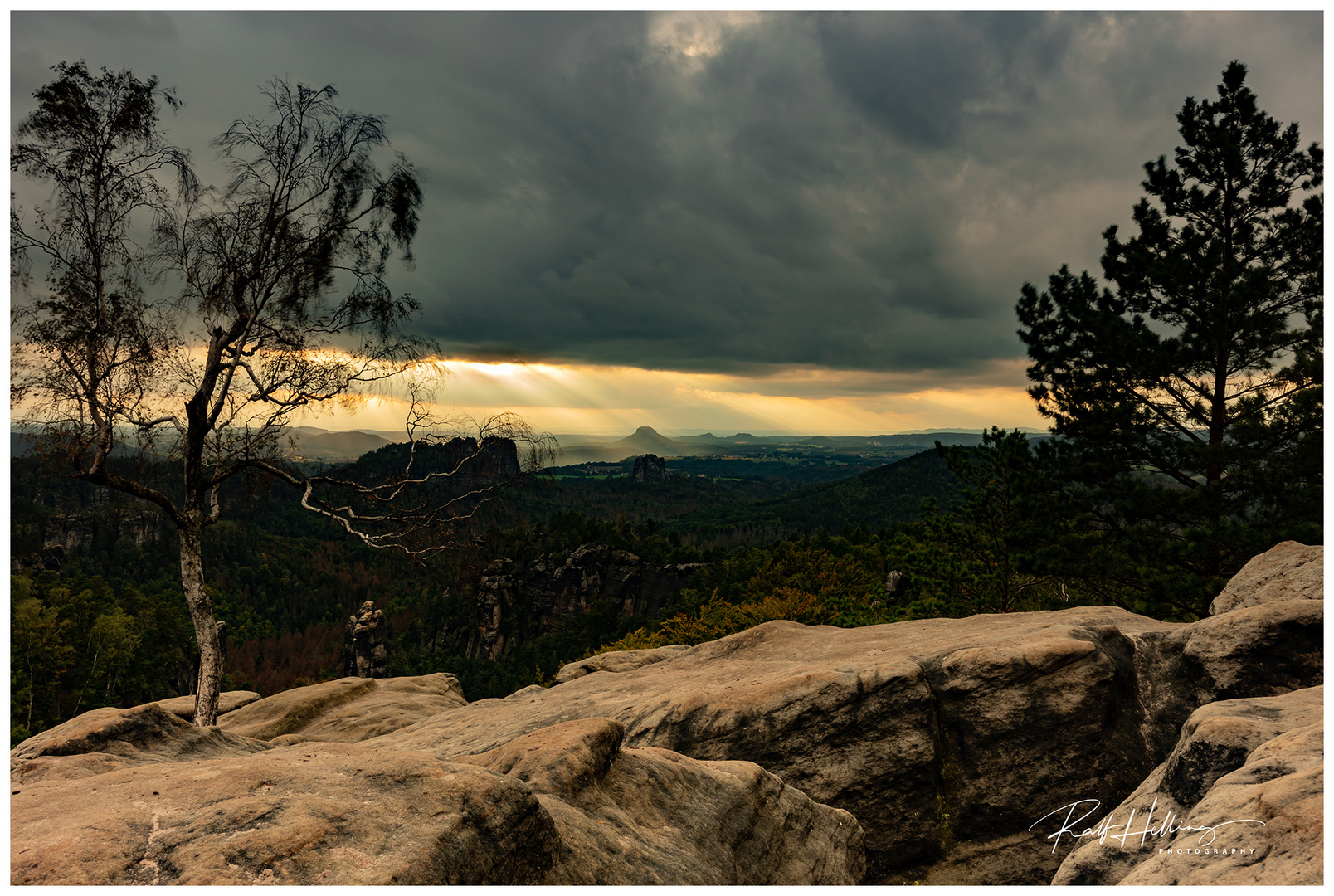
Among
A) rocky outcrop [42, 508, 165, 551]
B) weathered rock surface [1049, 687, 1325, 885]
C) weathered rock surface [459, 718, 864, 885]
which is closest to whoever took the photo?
weathered rock surface [1049, 687, 1325, 885]

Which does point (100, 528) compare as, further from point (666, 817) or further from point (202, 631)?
point (666, 817)

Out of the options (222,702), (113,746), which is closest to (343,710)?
(222,702)

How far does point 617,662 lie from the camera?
53.1 ft

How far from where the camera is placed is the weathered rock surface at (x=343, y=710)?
1319cm

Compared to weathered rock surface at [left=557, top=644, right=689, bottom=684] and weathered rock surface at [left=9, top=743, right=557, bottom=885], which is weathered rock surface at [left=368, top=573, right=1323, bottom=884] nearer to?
weathered rock surface at [left=9, top=743, right=557, bottom=885]

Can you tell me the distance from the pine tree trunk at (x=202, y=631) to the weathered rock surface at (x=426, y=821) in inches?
191

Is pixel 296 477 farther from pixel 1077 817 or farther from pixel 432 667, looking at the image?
pixel 432 667

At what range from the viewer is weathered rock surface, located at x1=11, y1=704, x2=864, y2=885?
381cm

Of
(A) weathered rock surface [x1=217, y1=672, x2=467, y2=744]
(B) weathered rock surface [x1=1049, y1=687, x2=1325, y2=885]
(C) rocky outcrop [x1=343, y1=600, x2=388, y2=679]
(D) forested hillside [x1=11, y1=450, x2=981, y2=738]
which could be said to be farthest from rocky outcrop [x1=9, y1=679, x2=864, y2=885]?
(C) rocky outcrop [x1=343, y1=600, x2=388, y2=679]

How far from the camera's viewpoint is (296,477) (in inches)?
527

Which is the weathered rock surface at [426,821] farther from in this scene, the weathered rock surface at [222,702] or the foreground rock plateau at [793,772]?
the weathered rock surface at [222,702]

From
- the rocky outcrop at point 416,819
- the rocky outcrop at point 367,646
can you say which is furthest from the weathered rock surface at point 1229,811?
the rocky outcrop at point 367,646

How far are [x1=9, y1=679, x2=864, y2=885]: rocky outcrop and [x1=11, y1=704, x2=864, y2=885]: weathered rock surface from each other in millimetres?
14

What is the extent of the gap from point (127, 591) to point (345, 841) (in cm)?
12367
